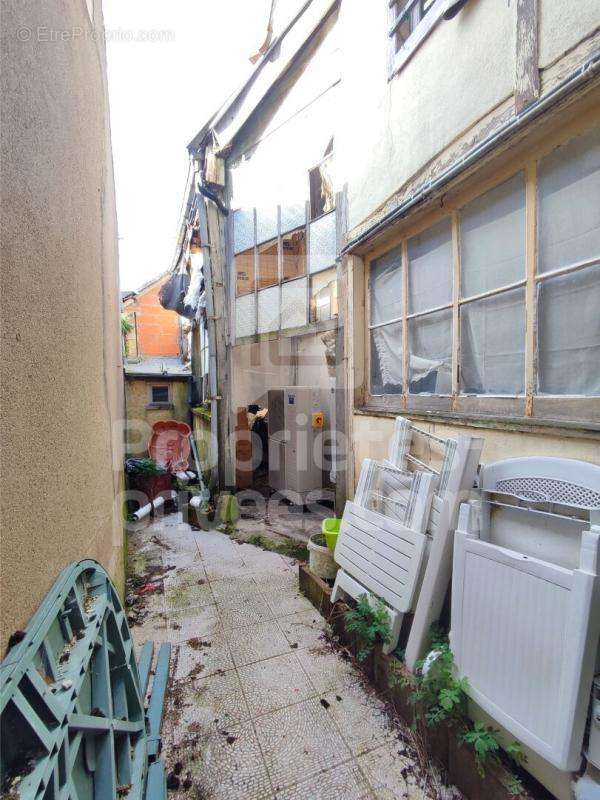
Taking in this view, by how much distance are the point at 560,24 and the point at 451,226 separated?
98 cm

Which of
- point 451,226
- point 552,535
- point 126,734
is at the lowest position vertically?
point 126,734

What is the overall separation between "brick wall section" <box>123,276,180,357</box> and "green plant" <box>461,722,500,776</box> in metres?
13.0

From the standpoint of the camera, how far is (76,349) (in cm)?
162

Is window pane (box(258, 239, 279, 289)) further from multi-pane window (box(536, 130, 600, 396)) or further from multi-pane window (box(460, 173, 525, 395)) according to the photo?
multi-pane window (box(536, 130, 600, 396))

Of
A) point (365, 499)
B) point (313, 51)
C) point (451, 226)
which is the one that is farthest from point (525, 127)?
point (313, 51)

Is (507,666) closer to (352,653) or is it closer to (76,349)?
(352,653)

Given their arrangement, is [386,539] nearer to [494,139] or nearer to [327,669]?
[327,669]

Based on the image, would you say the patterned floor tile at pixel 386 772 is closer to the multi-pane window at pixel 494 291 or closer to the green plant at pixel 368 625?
the green plant at pixel 368 625

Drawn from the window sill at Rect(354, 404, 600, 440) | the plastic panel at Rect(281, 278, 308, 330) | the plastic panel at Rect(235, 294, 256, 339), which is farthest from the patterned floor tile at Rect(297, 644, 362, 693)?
the plastic panel at Rect(235, 294, 256, 339)

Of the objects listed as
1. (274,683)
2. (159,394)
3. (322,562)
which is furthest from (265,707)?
(159,394)

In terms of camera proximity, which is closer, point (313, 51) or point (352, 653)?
point (352, 653)

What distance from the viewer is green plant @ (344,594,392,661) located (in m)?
2.13

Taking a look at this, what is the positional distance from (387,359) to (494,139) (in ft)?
5.53

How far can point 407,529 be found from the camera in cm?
217
